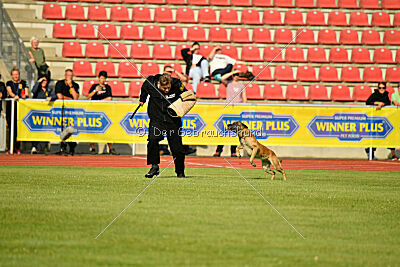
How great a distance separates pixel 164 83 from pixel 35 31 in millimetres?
14247

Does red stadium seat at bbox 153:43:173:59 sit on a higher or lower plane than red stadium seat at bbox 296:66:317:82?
higher

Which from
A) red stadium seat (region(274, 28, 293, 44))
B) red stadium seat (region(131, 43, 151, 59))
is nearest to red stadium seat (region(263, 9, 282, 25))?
red stadium seat (region(274, 28, 293, 44))

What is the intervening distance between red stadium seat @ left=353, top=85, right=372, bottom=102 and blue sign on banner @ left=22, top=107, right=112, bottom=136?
29.4 feet

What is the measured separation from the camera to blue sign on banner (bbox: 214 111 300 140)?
19.4m

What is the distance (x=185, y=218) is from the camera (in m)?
7.29

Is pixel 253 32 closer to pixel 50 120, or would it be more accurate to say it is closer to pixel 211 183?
pixel 50 120

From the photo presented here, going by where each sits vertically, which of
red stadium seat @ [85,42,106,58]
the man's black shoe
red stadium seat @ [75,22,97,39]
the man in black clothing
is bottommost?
the man's black shoe

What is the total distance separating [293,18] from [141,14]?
5585 mm

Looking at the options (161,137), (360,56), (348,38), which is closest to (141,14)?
(348,38)

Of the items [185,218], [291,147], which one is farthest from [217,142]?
[185,218]

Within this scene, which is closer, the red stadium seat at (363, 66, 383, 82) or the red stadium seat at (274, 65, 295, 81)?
the red stadium seat at (274, 65, 295, 81)

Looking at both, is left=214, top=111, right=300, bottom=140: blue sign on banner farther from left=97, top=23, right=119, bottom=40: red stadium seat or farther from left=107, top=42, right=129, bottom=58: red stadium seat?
left=97, top=23, right=119, bottom=40: red stadium seat

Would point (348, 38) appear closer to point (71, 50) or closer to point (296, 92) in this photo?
point (296, 92)

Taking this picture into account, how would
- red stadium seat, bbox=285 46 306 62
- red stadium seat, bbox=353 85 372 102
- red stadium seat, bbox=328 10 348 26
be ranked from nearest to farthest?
red stadium seat, bbox=353 85 372 102 → red stadium seat, bbox=285 46 306 62 → red stadium seat, bbox=328 10 348 26
